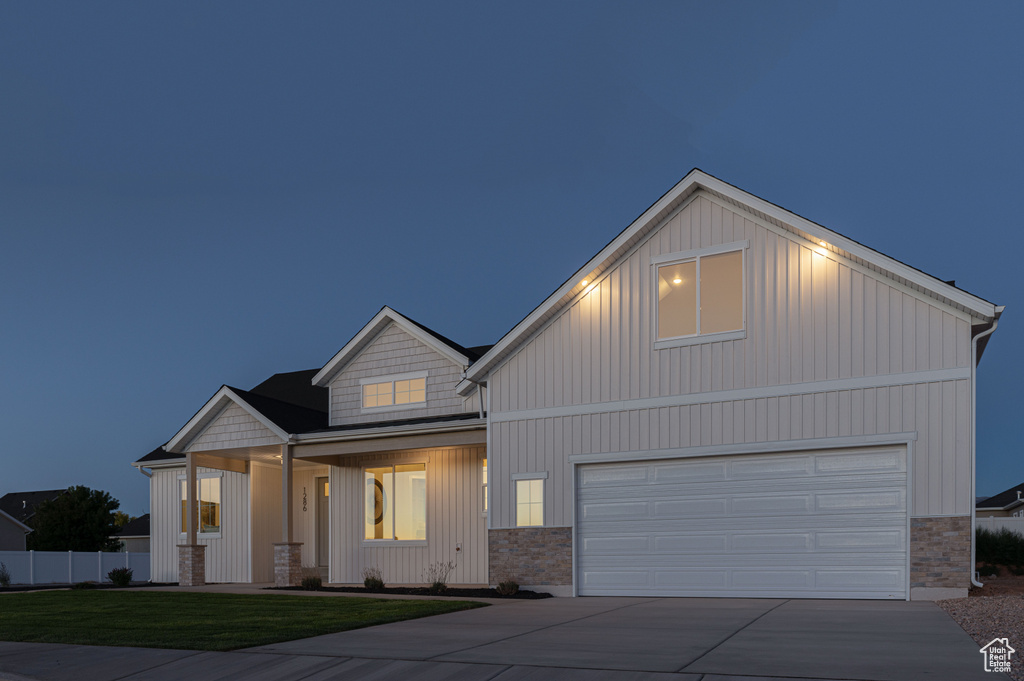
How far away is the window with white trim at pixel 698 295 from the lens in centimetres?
1514

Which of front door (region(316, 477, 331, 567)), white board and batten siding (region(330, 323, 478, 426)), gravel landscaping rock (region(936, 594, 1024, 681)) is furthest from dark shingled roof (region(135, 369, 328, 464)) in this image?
gravel landscaping rock (region(936, 594, 1024, 681))

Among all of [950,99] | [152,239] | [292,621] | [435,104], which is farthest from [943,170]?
[292,621]

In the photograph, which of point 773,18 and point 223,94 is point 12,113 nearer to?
point 223,94

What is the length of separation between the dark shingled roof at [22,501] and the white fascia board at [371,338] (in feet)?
147

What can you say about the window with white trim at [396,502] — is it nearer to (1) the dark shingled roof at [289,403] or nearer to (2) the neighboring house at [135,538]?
(1) the dark shingled roof at [289,403]

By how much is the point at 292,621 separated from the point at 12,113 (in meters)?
33.7

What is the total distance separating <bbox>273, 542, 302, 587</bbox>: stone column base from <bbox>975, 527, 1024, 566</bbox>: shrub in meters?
14.6

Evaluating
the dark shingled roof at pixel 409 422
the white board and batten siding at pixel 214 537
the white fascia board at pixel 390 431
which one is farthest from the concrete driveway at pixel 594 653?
the white board and batten siding at pixel 214 537

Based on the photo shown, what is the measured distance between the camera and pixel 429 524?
20.4 m

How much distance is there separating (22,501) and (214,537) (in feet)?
147

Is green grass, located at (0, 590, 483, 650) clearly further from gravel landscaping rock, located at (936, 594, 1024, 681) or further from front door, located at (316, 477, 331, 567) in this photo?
gravel landscaping rock, located at (936, 594, 1024, 681)

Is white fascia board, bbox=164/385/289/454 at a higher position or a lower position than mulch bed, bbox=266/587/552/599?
higher

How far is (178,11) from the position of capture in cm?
4675

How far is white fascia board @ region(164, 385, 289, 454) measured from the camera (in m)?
20.3
